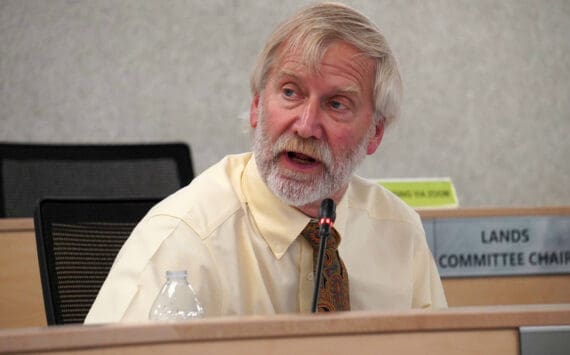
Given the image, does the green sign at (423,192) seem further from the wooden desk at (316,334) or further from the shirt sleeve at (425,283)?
the wooden desk at (316,334)

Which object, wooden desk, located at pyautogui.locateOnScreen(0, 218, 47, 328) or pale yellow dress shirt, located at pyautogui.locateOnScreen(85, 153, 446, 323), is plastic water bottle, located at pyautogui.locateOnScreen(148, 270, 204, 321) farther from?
wooden desk, located at pyautogui.locateOnScreen(0, 218, 47, 328)

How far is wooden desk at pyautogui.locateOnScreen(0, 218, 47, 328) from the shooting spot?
83.7 inches

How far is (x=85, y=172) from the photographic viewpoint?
2383 mm

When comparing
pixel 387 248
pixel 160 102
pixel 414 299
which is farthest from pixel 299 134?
pixel 160 102

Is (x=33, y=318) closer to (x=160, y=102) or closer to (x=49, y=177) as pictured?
(x=49, y=177)

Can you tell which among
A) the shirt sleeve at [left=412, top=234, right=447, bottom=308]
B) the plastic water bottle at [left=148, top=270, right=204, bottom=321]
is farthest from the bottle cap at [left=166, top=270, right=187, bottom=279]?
the shirt sleeve at [left=412, top=234, right=447, bottom=308]

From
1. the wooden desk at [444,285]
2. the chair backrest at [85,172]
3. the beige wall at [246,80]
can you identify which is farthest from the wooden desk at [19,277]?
the beige wall at [246,80]

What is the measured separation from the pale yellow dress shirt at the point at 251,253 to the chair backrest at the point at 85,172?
648mm

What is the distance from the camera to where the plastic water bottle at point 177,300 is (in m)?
1.24

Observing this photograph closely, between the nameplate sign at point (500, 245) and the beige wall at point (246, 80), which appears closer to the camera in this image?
the nameplate sign at point (500, 245)

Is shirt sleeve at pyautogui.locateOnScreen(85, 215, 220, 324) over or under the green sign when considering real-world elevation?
over

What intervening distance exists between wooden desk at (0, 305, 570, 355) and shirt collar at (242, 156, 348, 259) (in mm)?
736

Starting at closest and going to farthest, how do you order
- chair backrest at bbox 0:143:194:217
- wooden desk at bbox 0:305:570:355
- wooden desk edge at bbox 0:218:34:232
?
1. wooden desk at bbox 0:305:570:355
2. wooden desk edge at bbox 0:218:34:232
3. chair backrest at bbox 0:143:194:217

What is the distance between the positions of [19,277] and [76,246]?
0.52 metres
